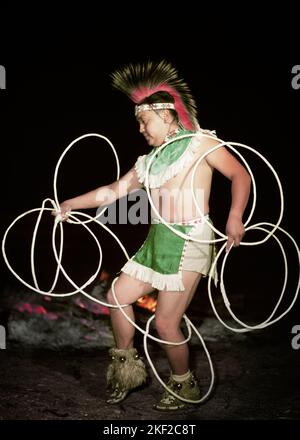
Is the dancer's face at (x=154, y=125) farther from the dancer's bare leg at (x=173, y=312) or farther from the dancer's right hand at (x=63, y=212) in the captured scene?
the dancer's bare leg at (x=173, y=312)

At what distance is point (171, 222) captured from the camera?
2.79m

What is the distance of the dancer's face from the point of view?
2.81 metres

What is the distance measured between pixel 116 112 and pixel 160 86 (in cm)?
236

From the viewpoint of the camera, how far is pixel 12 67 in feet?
15.5

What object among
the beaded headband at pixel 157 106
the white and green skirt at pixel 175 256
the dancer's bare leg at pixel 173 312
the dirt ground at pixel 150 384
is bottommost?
the dirt ground at pixel 150 384

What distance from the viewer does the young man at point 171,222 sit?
2732mm

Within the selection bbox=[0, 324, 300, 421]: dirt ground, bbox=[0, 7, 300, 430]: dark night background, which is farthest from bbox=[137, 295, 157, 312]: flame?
bbox=[0, 7, 300, 430]: dark night background


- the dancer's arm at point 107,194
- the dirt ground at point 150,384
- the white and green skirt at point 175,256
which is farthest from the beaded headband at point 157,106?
the dirt ground at point 150,384

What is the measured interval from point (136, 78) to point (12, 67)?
2231mm

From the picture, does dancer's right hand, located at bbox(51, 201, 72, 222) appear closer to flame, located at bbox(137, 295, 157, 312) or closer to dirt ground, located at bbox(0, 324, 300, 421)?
dirt ground, located at bbox(0, 324, 300, 421)

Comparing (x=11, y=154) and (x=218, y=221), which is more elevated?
(x=11, y=154)

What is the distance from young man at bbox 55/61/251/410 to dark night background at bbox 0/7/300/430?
1749mm
